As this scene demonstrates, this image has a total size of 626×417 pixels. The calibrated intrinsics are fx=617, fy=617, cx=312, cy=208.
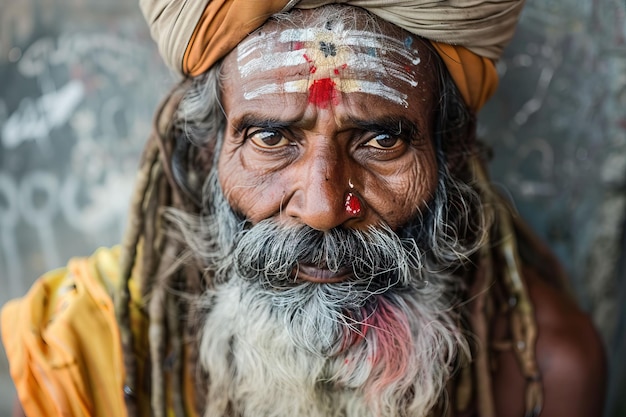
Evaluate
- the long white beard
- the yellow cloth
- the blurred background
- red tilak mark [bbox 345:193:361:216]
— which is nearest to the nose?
red tilak mark [bbox 345:193:361:216]

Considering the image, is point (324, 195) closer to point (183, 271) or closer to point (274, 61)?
point (274, 61)

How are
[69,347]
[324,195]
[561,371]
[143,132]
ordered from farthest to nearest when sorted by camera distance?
[143,132], [561,371], [69,347], [324,195]

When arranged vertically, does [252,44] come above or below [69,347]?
above

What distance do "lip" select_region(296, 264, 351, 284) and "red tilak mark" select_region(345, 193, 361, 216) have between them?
15 centimetres

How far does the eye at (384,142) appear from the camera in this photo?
5.10 ft

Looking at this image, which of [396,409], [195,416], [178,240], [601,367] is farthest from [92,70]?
[601,367]

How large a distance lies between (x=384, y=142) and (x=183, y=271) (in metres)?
0.77

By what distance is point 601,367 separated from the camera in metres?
1.95

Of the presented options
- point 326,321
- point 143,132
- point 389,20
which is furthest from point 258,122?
point 143,132

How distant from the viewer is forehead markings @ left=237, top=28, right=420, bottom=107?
1471 millimetres

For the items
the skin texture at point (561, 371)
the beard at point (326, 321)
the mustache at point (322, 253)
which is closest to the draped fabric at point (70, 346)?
the beard at point (326, 321)

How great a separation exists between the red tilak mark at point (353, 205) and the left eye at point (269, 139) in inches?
8.5

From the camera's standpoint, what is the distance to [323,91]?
1.47 meters

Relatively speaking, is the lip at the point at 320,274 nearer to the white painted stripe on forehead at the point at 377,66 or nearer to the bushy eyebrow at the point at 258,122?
the bushy eyebrow at the point at 258,122
